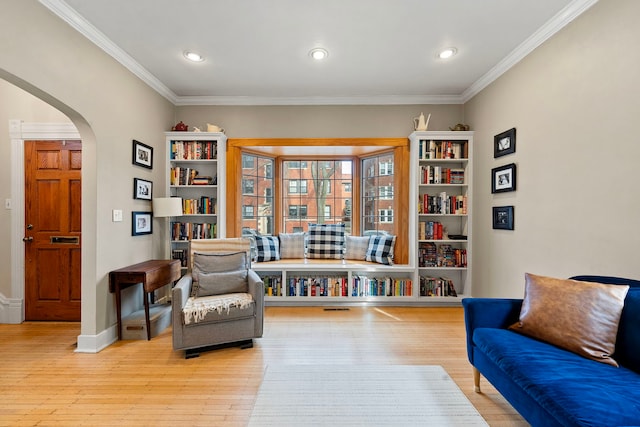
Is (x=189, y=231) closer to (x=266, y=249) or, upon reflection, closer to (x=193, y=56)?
(x=266, y=249)

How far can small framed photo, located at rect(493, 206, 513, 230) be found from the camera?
2980 mm

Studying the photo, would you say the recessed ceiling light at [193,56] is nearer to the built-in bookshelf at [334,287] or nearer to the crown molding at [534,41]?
the built-in bookshelf at [334,287]

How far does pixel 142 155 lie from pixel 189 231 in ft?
3.58

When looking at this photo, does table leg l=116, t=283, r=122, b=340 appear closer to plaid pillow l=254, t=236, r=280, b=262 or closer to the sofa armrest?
plaid pillow l=254, t=236, r=280, b=262

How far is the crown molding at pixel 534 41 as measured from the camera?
2195 mm

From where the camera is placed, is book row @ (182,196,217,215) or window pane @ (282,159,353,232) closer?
book row @ (182,196,217,215)

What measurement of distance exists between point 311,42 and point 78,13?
1864mm

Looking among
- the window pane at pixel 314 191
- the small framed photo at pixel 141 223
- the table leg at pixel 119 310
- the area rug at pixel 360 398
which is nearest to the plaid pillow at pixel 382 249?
the window pane at pixel 314 191

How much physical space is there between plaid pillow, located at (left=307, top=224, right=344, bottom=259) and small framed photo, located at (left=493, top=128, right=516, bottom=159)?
2165 millimetres

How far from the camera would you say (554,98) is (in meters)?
2.45

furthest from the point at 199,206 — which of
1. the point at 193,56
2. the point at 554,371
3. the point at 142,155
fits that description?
the point at 554,371

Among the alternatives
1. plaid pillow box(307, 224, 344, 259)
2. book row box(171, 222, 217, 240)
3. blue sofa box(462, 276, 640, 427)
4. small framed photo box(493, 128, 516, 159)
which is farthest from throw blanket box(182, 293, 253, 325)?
small framed photo box(493, 128, 516, 159)

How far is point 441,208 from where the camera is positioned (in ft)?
12.6

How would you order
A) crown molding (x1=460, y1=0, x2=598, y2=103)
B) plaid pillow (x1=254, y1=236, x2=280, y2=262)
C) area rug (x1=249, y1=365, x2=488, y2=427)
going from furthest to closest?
plaid pillow (x1=254, y1=236, x2=280, y2=262) < crown molding (x1=460, y1=0, x2=598, y2=103) < area rug (x1=249, y1=365, x2=488, y2=427)
